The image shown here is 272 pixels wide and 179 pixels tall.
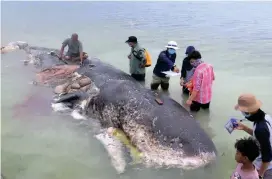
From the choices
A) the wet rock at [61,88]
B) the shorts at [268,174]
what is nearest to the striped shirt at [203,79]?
the shorts at [268,174]

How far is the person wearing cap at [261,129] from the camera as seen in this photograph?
15.1 feet

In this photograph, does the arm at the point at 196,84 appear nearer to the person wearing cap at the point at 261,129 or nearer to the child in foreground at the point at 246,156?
the person wearing cap at the point at 261,129

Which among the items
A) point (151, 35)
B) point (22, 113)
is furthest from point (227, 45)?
point (22, 113)

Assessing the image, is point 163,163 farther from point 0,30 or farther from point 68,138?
point 0,30

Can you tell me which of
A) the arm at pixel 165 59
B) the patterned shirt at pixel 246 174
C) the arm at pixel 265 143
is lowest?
the patterned shirt at pixel 246 174

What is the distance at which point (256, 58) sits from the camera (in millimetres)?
14969

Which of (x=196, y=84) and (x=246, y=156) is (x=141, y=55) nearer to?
(x=196, y=84)

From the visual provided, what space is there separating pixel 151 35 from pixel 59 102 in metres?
12.7

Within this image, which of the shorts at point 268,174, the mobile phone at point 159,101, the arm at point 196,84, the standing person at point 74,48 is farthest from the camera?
the standing person at point 74,48

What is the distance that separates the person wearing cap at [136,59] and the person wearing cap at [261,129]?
16.8 feet

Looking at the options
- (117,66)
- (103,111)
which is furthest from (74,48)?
(103,111)

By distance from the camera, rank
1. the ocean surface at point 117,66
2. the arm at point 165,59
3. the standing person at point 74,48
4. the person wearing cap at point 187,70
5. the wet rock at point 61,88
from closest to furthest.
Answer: the ocean surface at point 117,66 → the person wearing cap at point 187,70 → the arm at point 165,59 → the wet rock at point 61,88 → the standing person at point 74,48

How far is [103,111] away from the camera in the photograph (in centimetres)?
812

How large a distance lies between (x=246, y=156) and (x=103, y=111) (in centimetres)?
454
